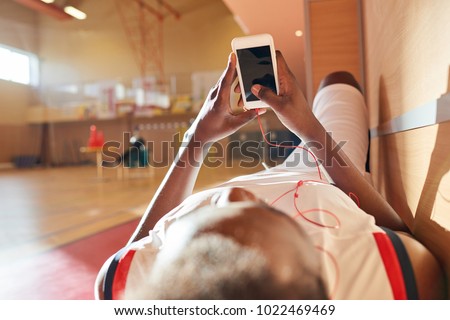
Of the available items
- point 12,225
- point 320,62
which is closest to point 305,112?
point 320,62

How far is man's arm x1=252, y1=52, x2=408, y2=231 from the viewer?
0.40m

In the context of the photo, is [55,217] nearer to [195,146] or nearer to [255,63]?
[195,146]

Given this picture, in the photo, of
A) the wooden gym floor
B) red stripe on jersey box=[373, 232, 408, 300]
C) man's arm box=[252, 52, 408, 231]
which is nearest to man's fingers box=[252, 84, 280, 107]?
man's arm box=[252, 52, 408, 231]

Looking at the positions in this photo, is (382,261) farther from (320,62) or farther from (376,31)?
(320,62)

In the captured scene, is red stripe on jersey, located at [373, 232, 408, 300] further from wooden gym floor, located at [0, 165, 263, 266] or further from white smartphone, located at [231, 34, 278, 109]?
wooden gym floor, located at [0, 165, 263, 266]

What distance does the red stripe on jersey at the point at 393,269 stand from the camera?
259 millimetres

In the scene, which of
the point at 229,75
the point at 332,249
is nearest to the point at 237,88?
the point at 229,75

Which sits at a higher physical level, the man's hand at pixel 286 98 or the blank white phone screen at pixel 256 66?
the blank white phone screen at pixel 256 66

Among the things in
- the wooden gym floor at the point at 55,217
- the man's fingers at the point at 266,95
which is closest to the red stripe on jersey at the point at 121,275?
the man's fingers at the point at 266,95

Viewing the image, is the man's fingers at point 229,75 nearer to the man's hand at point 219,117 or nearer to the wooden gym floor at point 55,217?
the man's hand at point 219,117

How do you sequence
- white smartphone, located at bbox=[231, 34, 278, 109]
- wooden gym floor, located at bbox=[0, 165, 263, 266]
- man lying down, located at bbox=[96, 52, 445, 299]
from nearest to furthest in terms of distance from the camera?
man lying down, located at bbox=[96, 52, 445, 299], white smartphone, located at bbox=[231, 34, 278, 109], wooden gym floor, located at bbox=[0, 165, 263, 266]

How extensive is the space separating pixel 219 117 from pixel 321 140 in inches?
5.2

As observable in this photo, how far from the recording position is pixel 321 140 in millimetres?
420

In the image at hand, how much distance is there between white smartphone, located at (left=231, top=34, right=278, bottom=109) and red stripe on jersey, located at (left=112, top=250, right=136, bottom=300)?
21cm
